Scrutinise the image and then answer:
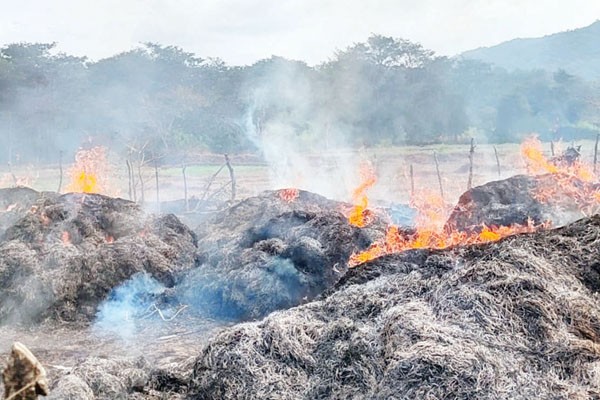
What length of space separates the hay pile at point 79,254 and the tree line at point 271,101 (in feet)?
57.0

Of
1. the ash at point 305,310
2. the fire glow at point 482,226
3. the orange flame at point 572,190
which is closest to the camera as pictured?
the ash at point 305,310

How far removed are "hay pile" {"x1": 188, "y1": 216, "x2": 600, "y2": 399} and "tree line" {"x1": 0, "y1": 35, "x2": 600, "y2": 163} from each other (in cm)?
2535

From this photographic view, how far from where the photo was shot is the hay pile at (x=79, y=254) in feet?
33.7

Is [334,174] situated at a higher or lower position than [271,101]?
lower

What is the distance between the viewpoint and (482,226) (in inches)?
433

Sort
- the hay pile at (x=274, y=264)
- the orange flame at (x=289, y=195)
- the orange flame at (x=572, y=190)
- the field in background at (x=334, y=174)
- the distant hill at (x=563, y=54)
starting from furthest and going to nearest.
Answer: the distant hill at (x=563, y=54)
the field in background at (x=334, y=174)
the orange flame at (x=289, y=195)
the orange flame at (x=572, y=190)
the hay pile at (x=274, y=264)

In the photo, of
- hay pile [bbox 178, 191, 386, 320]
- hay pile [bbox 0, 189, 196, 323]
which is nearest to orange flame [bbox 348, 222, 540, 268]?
hay pile [bbox 178, 191, 386, 320]

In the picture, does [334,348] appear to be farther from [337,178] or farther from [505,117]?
[505,117]

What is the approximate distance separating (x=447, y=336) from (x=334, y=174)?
22.2 m

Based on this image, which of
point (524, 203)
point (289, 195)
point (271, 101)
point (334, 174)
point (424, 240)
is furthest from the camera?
point (271, 101)

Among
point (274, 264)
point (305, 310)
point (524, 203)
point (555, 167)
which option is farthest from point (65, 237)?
point (555, 167)

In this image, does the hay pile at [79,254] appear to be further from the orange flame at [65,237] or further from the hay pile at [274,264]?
the hay pile at [274,264]

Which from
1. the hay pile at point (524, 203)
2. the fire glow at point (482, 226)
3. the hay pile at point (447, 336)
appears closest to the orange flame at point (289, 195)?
the fire glow at point (482, 226)

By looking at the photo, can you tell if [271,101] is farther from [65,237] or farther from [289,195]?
[65,237]
